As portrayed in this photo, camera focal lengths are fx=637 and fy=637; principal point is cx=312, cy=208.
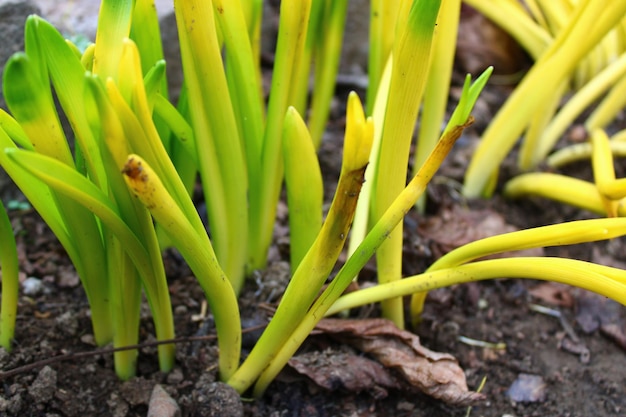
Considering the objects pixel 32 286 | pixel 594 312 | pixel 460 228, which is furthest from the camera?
pixel 460 228

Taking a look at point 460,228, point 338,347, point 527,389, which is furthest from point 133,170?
point 460,228

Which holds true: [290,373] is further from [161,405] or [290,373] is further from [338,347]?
[161,405]

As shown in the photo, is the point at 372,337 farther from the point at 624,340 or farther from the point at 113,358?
the point at 624,340

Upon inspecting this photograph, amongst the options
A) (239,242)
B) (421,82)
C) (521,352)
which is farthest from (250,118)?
(521,352)

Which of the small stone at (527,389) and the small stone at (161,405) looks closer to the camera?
the small stone at (161,405)

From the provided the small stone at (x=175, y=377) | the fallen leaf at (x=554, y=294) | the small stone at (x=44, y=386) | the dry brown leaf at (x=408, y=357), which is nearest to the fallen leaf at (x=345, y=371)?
the dry brown leaf at (x=408, y=357)

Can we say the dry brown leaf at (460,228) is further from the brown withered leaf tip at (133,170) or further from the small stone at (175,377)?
the brown withered leaf tip at (133,170)
